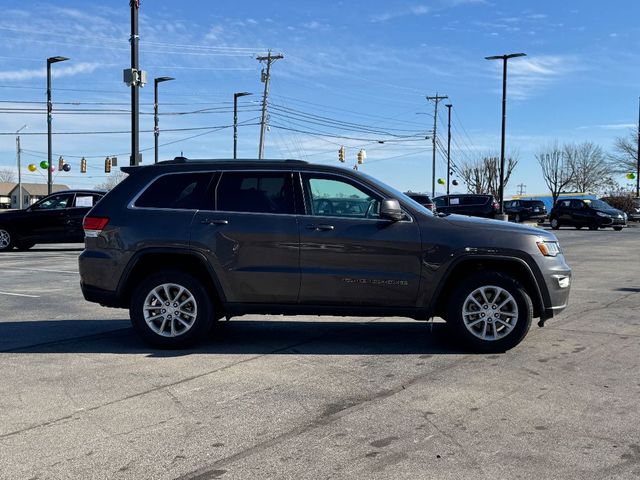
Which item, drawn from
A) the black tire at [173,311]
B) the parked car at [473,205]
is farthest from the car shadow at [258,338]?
the parked car at [473,205]

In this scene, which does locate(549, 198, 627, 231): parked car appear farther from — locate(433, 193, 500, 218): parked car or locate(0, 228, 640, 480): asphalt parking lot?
locate(0, 228, 640, 480): asphalt parking lot

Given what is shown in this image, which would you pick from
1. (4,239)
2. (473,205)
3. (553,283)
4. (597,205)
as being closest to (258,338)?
(553,283)

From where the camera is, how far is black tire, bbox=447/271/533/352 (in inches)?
252

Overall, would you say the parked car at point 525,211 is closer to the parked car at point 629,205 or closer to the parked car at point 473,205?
the parked car at point 629,205

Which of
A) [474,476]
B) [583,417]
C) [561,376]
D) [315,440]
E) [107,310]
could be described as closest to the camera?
[474,476]

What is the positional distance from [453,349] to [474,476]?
3.03 metres

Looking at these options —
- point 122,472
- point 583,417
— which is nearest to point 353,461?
point 122,472

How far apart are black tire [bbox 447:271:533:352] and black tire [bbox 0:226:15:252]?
643 inches

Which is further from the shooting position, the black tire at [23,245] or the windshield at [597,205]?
the windshield at [597,205]

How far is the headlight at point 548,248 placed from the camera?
6.47 metres

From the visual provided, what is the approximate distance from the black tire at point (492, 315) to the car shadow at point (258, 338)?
26 cm

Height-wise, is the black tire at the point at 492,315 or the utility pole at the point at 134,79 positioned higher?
the utility pole at the point at 134,79

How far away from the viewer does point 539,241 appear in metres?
6.48

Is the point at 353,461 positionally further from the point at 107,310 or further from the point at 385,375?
the point at 107,310
